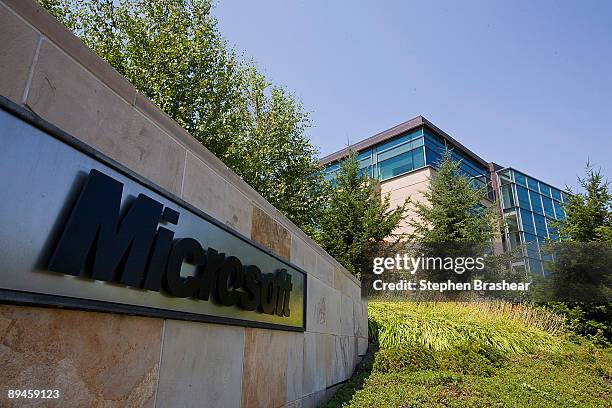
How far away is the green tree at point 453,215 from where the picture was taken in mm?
13977

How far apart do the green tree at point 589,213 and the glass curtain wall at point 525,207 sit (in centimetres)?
791

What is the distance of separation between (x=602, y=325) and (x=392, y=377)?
7.83 metres

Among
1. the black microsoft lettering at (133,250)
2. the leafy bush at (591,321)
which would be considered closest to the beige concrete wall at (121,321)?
the black microsoft lettering at (133,250)

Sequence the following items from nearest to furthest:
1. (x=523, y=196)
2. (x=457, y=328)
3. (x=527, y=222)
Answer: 1. (x=457, y=328)
2. (x=527, y=222)
3. (x=523, y=196)

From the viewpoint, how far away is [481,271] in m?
13.1

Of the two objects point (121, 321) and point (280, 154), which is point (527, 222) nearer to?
point (280, 154)

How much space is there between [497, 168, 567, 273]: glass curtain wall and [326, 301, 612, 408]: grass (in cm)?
1201

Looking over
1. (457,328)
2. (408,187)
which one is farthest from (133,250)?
(408,187)

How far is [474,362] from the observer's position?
21.4 feet

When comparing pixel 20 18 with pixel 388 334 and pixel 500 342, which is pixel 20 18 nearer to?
pixel 388 334

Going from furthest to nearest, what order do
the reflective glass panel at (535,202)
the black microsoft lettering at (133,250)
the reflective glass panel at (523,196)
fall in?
the reflective glass panel at (535,202) < the reflective glass panel at (523,196) < the black microsoft lettering at (133,250)

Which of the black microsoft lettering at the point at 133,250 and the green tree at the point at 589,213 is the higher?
the green tree at the point at 589,213

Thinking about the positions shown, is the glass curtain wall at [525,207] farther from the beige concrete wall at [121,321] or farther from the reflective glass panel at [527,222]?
the beige concrete wall at [121,321]

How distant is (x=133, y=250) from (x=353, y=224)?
→ 12.0 metres
